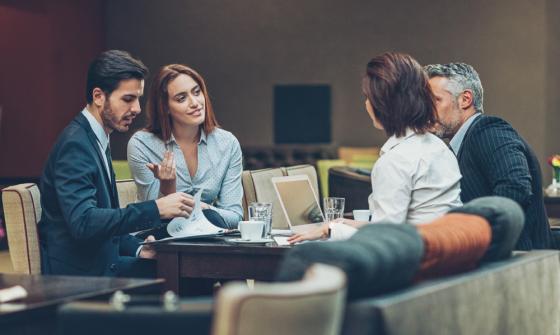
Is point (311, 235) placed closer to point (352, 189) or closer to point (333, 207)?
point (333, 207)

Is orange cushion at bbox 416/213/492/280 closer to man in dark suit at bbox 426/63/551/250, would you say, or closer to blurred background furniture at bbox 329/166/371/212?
man in dark suit at bbox 426/63/551/250

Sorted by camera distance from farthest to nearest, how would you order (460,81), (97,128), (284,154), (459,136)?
(284,154)
(460,81)
(459,136)
(97,128)

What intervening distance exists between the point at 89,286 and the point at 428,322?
1.00 m

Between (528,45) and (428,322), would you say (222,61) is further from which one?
(428,322)

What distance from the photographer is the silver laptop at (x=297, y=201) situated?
13.4 ft

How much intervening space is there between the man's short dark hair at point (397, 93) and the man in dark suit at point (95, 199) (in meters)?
0.80

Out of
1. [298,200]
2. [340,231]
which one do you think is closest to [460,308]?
[340,231]

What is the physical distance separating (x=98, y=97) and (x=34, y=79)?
8236 millimetres

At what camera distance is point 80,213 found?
354cm

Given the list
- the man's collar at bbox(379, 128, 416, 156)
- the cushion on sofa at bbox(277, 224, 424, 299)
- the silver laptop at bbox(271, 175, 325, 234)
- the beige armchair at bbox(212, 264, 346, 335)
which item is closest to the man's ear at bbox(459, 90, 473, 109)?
the silver laptop at bbox(271, 175, 325, 234)

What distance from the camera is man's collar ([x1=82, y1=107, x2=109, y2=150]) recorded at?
148 inches

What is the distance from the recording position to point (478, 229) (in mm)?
2564

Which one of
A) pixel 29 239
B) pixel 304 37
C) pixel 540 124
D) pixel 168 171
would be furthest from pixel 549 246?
pixel 304 37

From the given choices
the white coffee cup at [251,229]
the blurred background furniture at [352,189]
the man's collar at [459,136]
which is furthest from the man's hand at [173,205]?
the blurred background furniture at [352,189]
